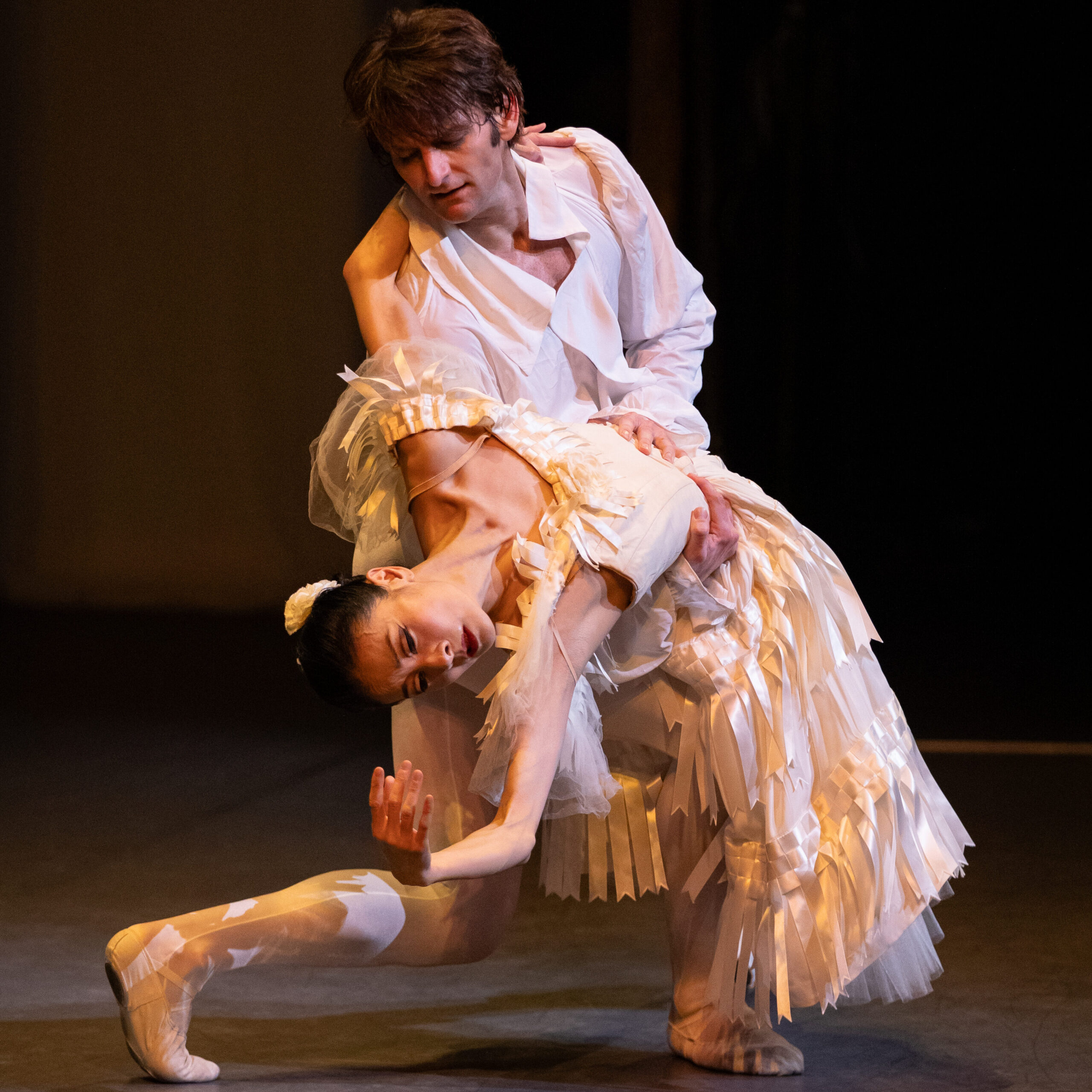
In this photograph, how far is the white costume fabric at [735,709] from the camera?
2.01m

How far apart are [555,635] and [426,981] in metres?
0.84

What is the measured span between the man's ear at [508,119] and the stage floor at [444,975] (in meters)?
1.27

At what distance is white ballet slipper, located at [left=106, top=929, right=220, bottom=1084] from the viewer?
1963 mm

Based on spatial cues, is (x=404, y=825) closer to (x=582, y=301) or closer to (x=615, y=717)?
(x=615, y=717)

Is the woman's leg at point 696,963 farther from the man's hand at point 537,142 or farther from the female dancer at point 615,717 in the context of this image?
the man's hand at point 537,142

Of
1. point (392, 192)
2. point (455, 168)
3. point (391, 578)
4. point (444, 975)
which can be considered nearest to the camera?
point (391, 578)

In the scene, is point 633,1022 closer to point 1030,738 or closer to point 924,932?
point 924,932

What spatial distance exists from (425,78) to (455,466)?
500 mm

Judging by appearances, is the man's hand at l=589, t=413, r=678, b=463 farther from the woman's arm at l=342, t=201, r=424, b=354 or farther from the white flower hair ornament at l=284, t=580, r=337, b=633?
the white flower hair ornament at l=284, t=580, r=337, b=633

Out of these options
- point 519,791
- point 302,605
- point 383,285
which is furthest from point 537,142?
point 519,791

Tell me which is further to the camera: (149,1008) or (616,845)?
(616,845)

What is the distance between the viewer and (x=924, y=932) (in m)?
2.13

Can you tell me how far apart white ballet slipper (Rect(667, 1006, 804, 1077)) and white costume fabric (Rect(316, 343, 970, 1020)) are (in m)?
0.03

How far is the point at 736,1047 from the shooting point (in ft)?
6.88
